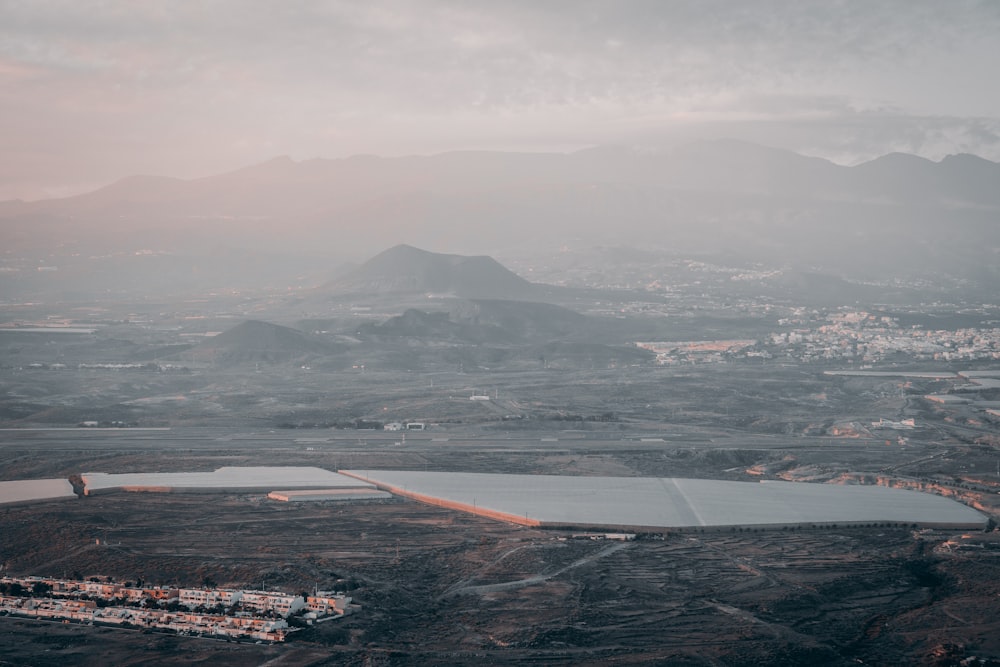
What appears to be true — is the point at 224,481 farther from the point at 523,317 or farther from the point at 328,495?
the point at 523,317

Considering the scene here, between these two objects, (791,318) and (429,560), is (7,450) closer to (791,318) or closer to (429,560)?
(429,560)

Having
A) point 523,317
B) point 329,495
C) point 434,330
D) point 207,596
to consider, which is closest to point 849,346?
point 523,317

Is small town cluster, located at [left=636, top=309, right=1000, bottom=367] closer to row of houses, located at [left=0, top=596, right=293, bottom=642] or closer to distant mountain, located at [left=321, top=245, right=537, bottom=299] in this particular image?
distant mountain, located at [left=321, top=245, right=537, bottom=299]

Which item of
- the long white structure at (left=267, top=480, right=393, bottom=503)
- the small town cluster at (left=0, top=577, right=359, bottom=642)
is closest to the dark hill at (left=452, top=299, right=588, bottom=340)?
the long white structure at (left=267, top=480, right=393, bottom=503)

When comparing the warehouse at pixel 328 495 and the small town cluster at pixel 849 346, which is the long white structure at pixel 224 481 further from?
the small town cluster at pixel 849 346

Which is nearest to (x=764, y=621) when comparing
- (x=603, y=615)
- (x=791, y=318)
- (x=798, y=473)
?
(x=603, y=615)

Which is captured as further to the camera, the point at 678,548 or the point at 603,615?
the point at 678,548
